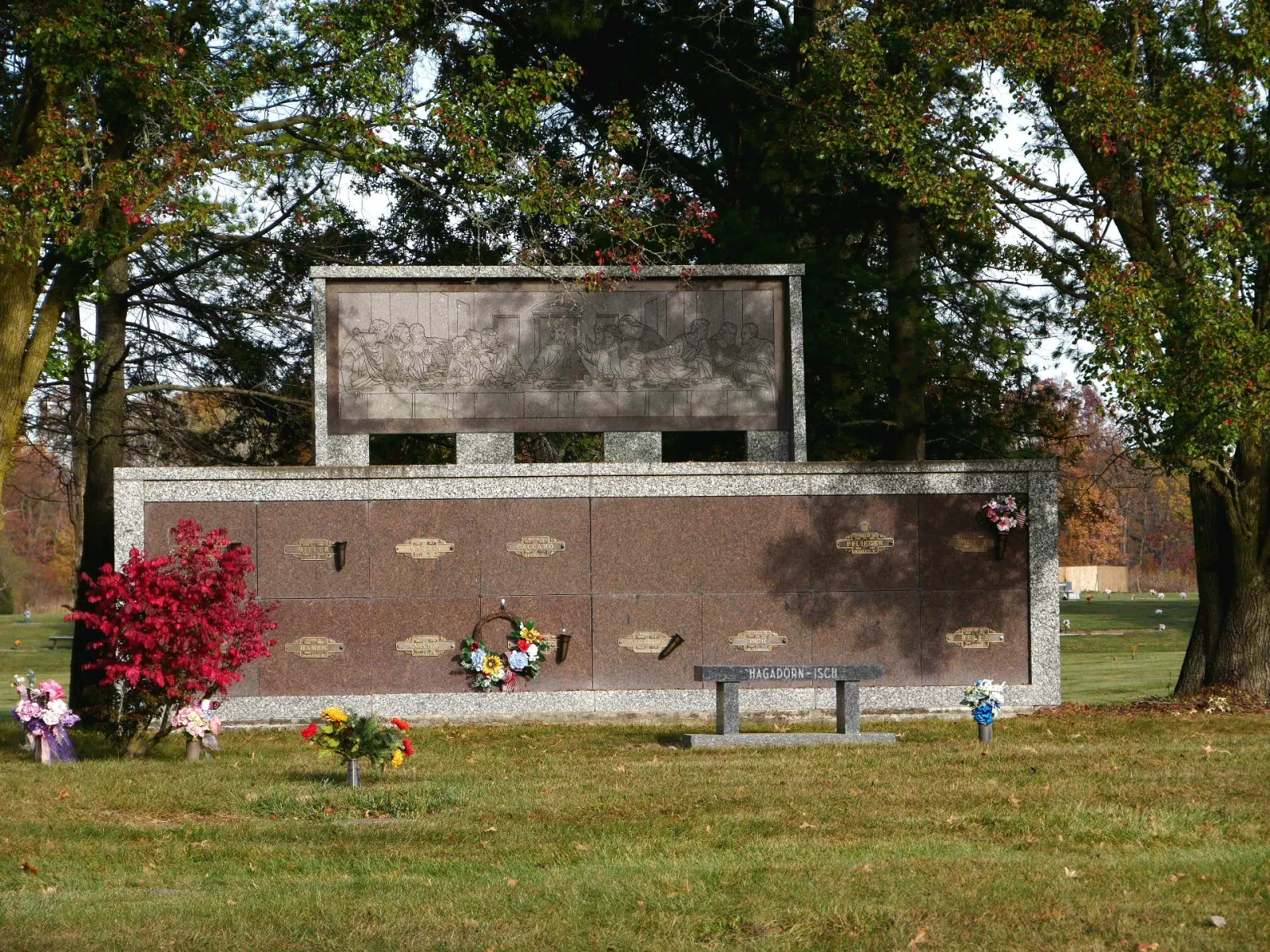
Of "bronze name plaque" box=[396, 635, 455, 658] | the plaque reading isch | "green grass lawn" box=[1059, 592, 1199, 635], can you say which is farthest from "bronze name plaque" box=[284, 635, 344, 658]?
"green grass lawn" box=[1059, 592, 1199, 635]

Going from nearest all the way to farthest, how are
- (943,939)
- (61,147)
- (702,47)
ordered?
(943,939) → (61,147) → (702,47)

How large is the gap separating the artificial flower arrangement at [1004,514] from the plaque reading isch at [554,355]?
2389 millimetres

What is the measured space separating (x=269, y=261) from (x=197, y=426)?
159 inches

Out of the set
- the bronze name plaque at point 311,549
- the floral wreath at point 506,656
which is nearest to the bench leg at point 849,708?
the floral wreath at point 506,656

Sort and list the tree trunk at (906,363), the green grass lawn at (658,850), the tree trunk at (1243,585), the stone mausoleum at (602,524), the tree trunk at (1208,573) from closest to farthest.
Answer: the green grass lawn at (658,850), the stone mausoleum at (602,524), the tree trunk at (1243,585), the tree trunk at (1208,573), the tree trunk at (906,363)

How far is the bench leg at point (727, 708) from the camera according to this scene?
13227 mm

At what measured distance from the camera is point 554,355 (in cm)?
1559

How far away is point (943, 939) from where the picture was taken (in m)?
6.03

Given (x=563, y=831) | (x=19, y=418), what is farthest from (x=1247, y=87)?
(x=19, y=418)

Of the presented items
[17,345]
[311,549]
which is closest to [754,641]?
[311,549]

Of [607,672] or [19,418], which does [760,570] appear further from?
[19,418]

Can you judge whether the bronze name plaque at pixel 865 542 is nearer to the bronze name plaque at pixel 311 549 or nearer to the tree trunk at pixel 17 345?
the bronze name plaque at pixel 311 549

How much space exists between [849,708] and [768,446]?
3.53 m

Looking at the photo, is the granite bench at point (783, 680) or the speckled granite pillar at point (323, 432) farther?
the speckled granite pillar at point (323, 432)
